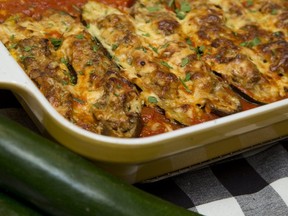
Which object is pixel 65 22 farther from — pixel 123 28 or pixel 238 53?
pixel 238 53

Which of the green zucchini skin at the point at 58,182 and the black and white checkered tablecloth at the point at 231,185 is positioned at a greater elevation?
the green zucchini skin at the point at 58,182

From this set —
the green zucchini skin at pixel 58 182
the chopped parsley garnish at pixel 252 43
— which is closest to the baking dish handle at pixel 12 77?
the green zucchini skin at pixel 58 182

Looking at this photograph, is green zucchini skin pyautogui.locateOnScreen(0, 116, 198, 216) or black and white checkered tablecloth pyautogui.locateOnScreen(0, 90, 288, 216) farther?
black and white checkered tablecloth pyautogui.locateOnScreen(0, 90, 288, 216)

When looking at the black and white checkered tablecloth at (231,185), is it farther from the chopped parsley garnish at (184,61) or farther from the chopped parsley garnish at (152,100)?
the chopped parsley garnish at (184,61)

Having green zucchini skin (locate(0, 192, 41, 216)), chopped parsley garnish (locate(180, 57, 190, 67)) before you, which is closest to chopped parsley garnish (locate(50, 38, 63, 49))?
chopped parsley garnish (locate(180, 57, 190, 67))

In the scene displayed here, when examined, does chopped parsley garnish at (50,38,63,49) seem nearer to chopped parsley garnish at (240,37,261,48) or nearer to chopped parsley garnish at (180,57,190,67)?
chopped parsley garnish at (180,57,190,67)

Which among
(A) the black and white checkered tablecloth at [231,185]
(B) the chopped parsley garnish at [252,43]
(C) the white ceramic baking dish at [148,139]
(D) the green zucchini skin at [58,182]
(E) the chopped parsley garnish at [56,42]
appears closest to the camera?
(D) the green zucchini skin at [58,182]
